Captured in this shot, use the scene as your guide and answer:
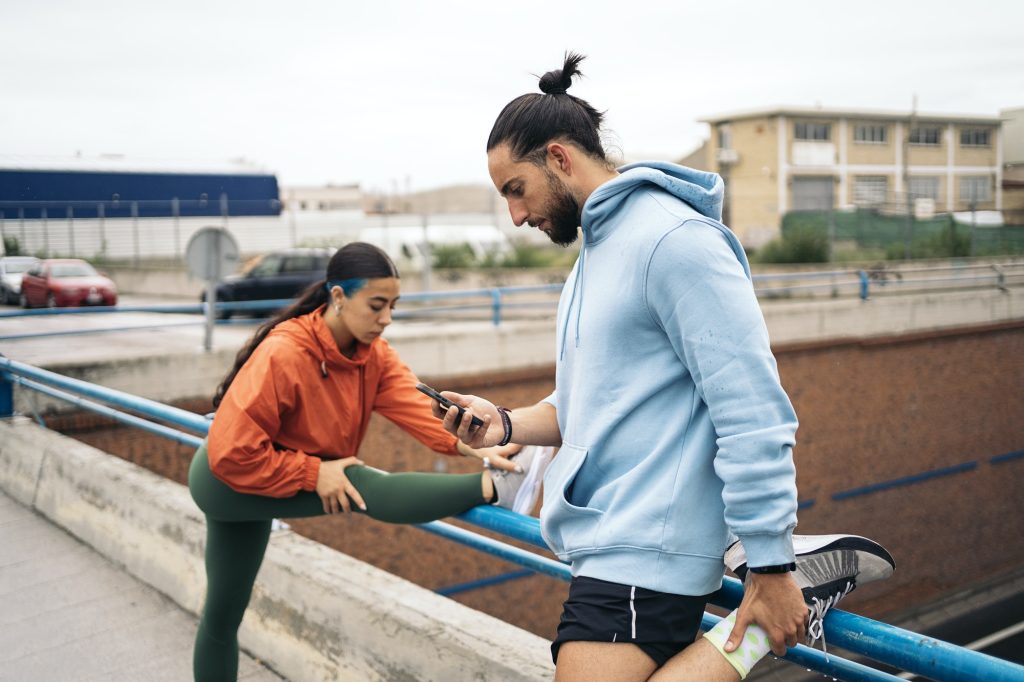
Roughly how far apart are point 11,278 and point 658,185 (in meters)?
23.5

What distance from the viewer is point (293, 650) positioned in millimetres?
3645

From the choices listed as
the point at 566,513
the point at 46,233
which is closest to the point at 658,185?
the point at 566,513

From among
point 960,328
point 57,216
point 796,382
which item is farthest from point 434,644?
point 57,216

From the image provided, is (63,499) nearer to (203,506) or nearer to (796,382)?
(203,506)

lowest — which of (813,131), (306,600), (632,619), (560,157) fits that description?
(306,600)

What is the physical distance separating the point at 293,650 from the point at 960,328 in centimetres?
1691

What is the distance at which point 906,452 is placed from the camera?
17109mm

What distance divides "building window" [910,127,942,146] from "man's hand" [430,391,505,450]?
101 ft

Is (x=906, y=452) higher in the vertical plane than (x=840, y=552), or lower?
lower

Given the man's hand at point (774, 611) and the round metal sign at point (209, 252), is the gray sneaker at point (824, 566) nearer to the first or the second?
the man's hand at point (774, 611)

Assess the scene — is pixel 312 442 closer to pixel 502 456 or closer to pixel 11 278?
pixel 502 456

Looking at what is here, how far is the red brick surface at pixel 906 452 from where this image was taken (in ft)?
43.3

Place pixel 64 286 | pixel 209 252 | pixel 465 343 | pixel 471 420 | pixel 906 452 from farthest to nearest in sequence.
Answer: pixel 64 286, pixel 906 452, pixel 465 343, pixel 209 252, pixel 471 420

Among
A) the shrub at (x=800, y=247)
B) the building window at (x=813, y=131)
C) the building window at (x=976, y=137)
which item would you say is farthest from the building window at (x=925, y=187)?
the building window at (x=813, y=131)
